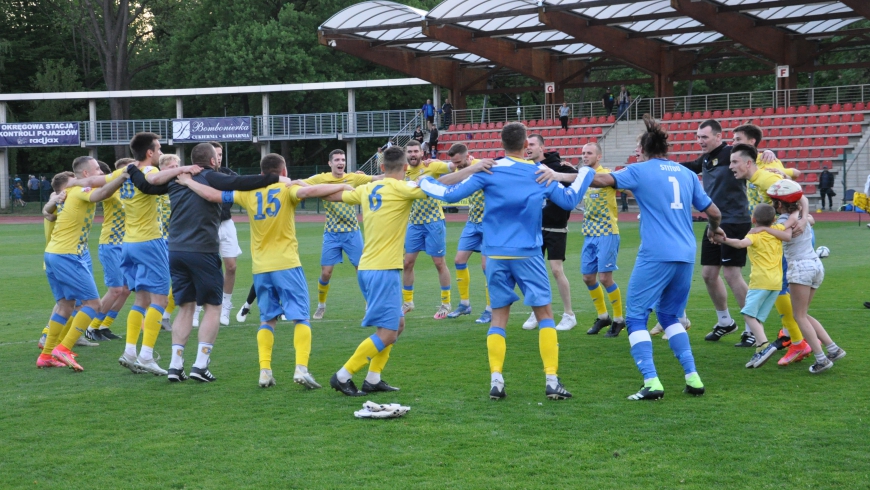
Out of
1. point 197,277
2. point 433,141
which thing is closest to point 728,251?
point 197,277

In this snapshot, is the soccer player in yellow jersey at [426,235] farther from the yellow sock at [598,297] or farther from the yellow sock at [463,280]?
the yellow sock at [598,297]

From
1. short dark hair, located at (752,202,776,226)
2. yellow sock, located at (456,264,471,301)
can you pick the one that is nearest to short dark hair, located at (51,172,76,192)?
yellow sock, located at (456,264,471,301)

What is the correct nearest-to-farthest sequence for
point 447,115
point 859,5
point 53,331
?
1. point 53,331
2. point 859,5
3. point 447,115

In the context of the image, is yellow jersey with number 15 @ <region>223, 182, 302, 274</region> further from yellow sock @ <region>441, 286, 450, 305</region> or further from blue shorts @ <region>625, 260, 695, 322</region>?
yellow sock @ <region>441, 286, 450, 305</region>

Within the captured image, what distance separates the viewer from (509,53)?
121 ft

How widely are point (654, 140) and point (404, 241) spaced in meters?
2.43

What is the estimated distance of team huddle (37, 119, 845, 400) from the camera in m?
6.29

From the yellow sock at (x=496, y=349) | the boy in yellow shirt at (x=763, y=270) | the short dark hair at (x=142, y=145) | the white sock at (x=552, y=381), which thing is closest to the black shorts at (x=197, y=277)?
the short dark hair at (x=142, y=145)

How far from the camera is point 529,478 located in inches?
184

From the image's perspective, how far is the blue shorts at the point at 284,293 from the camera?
686 cm

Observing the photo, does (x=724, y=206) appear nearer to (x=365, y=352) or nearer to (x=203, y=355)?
(x=365, y=352)

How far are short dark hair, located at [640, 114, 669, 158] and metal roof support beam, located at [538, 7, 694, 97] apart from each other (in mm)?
24715

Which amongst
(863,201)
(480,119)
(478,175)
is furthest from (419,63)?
(478,175)

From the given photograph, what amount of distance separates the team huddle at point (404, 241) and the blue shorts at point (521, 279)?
11 millimetres
